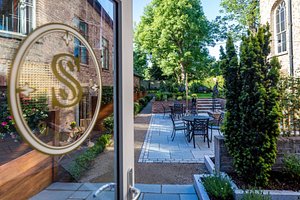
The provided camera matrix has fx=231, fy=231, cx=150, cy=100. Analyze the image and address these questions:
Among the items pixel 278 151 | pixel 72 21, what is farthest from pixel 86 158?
pixel 278 151

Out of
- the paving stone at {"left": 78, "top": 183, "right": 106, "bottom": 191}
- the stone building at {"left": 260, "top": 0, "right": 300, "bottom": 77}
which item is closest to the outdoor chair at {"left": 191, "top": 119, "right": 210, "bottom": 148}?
the stone building at {"left": 260, "top": 0, "right": 300, "bottom": 77}

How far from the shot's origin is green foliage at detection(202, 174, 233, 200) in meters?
2.78

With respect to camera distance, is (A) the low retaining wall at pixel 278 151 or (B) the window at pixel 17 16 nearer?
(B) the window at pixel 17 16

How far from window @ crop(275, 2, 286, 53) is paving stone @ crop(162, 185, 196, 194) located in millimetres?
8897

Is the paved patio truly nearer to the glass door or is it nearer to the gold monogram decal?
the glass door

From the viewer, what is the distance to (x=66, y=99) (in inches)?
28.9

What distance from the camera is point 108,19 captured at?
1039 millimetres

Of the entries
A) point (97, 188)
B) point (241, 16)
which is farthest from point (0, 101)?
point (241, 16)

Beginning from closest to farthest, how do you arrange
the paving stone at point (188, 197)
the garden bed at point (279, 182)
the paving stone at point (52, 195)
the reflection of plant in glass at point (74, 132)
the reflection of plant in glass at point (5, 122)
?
the reflection of plant in glass at point (5, 122) → the paving stone at point (52, 195) → the reflection of plant in glass at point (74, 132) → the garden bed at point (279, 182) → the paving stone at point (188, 197)

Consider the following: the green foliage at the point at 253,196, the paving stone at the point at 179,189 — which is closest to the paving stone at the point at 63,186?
the green foliage at the point at 253,196

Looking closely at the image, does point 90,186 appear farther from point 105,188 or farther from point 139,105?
point 139,105

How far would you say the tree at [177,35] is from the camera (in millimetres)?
16906

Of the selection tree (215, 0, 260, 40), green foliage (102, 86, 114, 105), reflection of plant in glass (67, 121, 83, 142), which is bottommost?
reflection of plant in glass (67, 121, 83, 142)

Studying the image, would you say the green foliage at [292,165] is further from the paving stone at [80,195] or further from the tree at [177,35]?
the tree at [177,35]
